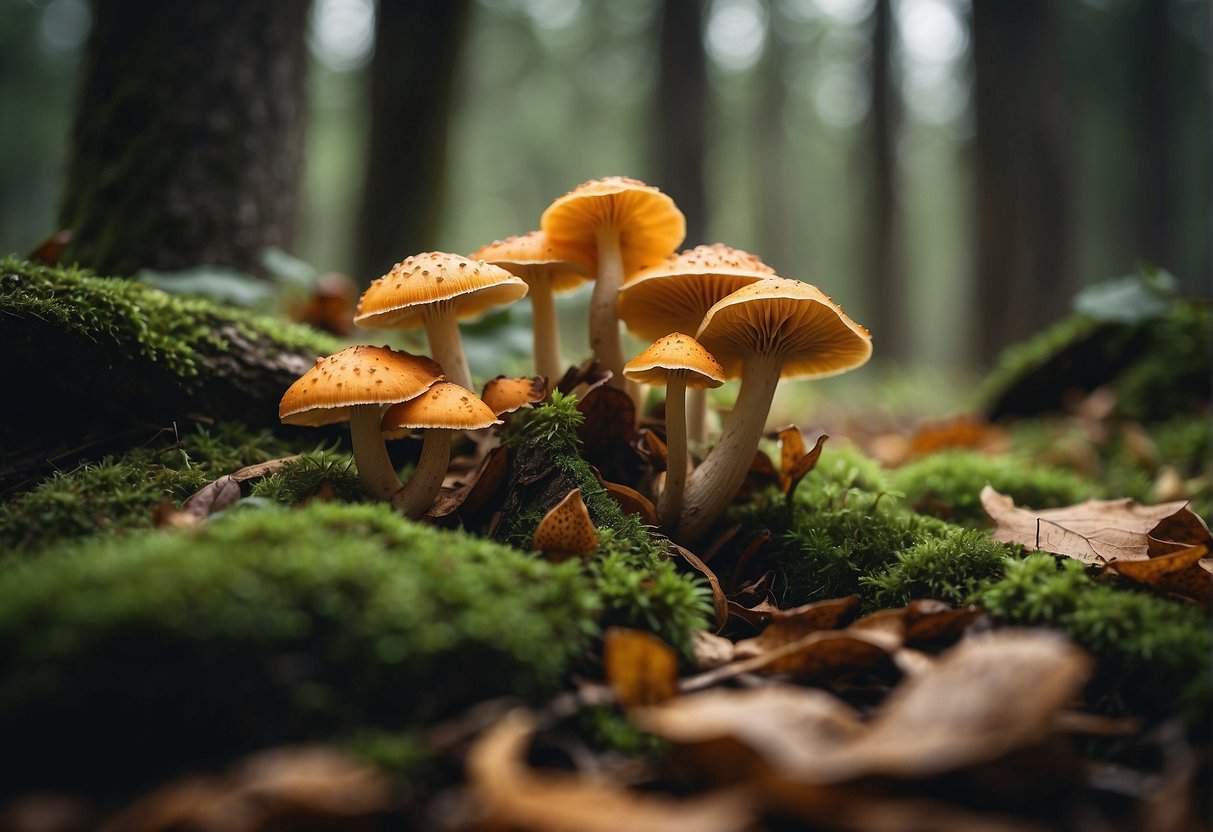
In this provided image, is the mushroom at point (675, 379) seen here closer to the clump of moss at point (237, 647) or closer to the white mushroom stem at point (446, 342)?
the white mushroom stem at point (446, 342)

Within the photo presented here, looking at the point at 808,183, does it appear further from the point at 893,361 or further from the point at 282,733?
the point at 282,733

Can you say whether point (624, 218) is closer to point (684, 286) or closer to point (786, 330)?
point (684, 286)

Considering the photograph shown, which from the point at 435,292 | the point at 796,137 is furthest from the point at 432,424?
the point at 796,137

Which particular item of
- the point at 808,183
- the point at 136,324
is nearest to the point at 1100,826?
the point at 136,324

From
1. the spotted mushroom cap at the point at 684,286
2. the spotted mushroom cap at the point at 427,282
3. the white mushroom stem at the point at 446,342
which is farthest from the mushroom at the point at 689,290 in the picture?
the white mushroom stem at the point at 446,342

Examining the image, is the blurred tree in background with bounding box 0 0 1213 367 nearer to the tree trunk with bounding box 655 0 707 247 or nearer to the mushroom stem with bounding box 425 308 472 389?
the tree trunk with bounding box 655 0 707 247

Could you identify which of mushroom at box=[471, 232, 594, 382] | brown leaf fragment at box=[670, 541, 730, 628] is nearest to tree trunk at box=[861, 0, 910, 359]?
mushroom at box=[471, 232, 594, 382]
